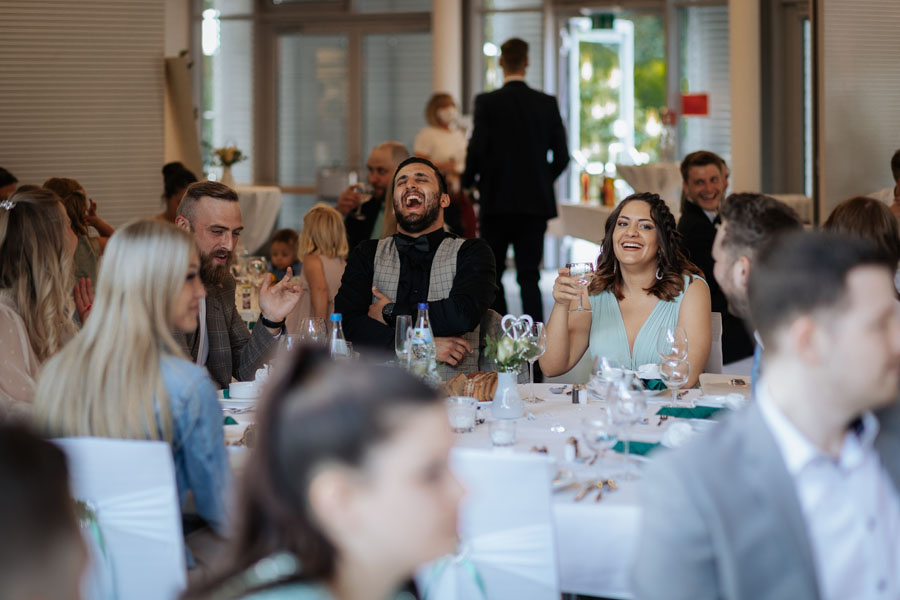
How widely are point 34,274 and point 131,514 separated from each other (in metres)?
1.35

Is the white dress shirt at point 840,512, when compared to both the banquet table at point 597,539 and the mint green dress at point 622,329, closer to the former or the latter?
the banquet table at point 597,539

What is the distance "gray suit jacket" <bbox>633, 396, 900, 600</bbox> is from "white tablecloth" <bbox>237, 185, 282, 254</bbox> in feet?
27.1

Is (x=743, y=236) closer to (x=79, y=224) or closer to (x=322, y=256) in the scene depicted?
(x=322, y=256)

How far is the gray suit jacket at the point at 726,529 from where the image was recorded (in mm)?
1568

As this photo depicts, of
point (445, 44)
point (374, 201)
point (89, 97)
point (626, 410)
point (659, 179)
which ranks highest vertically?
point (445, 44)

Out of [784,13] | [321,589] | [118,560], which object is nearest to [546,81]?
[784,13]

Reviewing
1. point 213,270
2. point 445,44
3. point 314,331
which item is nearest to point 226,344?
point 213,270

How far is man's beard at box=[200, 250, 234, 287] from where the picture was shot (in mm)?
3754

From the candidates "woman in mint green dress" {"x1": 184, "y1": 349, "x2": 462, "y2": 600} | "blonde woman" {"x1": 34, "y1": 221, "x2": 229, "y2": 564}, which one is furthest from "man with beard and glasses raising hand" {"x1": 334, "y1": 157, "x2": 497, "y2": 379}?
"woman in mint green dress" {"x1": 184, "y1": 349, "x2": 462, "y2": 600}

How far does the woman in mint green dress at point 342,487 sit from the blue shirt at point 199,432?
40.2 inches

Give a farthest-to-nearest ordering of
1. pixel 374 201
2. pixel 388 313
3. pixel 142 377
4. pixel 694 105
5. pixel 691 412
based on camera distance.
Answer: pixel 694 105
pixel 374 201
pixel 388 313
pixel 691 412
pixel 142 377

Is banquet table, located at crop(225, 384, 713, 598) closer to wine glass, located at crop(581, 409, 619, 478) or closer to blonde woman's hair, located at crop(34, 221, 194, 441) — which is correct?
wine glass, located at crop(581, 409, 619, 478)

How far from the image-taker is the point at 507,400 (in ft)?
9.59

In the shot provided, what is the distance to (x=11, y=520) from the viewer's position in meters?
1.04
